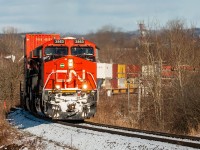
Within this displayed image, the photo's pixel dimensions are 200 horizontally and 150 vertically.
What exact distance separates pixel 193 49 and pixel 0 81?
2107 centimetres

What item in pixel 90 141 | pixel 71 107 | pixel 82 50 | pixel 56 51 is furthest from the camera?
pixel 82 50

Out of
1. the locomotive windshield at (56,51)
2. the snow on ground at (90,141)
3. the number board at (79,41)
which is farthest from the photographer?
the number board at (79,41)

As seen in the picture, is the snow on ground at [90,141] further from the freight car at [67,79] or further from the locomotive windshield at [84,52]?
the locomotive windshield at [84,52]

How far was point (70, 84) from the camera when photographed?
16.9 meters

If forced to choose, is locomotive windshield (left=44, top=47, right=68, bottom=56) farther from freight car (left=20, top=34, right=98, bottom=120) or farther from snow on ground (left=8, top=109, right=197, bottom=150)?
snow on ground (left=8, top=109, right=197, bottom=150)

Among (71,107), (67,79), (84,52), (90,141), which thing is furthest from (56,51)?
(90,141)

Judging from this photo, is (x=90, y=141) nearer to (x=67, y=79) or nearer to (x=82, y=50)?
(x=67, y=79)

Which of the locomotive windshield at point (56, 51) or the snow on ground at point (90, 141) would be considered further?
the locomotive windshield at point (56, 51)

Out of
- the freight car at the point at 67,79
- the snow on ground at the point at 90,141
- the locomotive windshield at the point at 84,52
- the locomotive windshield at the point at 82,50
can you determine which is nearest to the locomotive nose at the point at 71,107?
the freight car at the point at 67,79

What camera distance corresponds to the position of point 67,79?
17.0 m

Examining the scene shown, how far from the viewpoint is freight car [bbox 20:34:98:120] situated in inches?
650

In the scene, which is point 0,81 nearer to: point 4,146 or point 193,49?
point 193,49

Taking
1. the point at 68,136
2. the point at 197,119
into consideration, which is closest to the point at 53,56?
the point at 68,136

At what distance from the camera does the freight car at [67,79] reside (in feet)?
54.1
